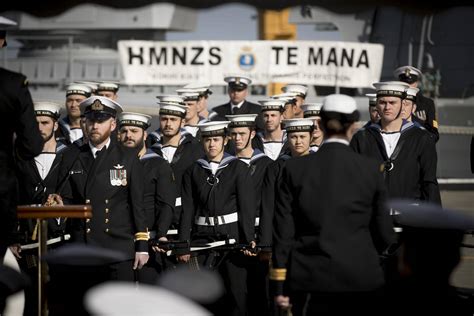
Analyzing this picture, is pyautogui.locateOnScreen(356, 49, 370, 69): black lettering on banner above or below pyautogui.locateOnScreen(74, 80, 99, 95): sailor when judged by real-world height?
above

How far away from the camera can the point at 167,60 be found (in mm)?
14844

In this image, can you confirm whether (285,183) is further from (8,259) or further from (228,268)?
(228,268)

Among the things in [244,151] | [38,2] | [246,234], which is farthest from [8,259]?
[38,2]

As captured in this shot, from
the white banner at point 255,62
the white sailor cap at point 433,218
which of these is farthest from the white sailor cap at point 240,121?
the white sailor cap at point 433,218

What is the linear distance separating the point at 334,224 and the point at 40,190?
13.5 feet

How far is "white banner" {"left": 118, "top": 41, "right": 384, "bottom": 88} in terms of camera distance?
14.5 m

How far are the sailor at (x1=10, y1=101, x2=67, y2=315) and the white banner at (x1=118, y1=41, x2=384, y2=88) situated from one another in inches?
190

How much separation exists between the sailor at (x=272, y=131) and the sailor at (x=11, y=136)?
17.3 ft

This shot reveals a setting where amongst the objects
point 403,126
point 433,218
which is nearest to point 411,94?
point 403,126

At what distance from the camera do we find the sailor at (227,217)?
876 centimetres

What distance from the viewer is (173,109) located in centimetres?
1033

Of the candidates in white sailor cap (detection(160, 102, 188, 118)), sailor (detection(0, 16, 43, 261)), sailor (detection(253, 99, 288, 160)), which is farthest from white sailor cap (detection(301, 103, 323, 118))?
sailor (detection(0, 16, 43, 261))

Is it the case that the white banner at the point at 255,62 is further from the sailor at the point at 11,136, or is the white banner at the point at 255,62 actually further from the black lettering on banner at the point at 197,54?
the sailor at the point at 11,136

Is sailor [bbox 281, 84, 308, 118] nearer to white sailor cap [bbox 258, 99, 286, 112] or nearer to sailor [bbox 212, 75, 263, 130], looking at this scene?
sailor [bbox 212, 75, 263, 130]
